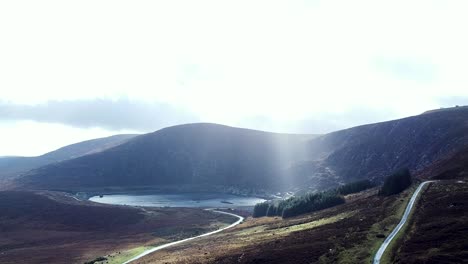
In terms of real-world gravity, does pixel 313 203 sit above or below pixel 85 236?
above

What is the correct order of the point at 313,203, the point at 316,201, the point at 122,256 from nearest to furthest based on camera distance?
the point at 122,256 < the point at 316,201 < the point at 313,203

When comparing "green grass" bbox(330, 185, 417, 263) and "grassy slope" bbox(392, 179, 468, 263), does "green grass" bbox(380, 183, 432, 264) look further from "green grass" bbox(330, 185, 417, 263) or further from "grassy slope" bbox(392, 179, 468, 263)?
"green grass" bbox(330, 185, 417, 263)

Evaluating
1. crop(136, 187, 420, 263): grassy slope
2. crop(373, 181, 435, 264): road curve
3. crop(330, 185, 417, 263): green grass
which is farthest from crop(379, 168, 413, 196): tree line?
crop(330, 185, 417, 263): green grass

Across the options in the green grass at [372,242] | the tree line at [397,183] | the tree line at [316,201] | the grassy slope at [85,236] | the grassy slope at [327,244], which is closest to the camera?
the green grass at [372,242]

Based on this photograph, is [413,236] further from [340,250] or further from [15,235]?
[15,235]

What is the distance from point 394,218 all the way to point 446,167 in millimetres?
60043

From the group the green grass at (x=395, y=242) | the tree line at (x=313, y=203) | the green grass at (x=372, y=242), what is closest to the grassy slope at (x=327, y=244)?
the green grass at (x=372, y=242)

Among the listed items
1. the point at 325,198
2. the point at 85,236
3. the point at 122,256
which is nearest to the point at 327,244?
the point at 122,256

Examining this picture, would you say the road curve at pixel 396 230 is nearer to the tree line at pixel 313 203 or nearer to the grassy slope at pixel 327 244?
the grassy slope at pixel 327 244

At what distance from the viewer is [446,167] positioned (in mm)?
124250

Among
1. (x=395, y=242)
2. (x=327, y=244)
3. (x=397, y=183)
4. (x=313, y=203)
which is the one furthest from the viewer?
(x=313, y=203)

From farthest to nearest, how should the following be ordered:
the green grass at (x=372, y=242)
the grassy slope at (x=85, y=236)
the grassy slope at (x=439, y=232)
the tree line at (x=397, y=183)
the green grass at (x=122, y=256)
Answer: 1. the grassy slope at (x=85, y=236)
2. the tree line at (x=397, y=183)
3. the green grass at (x=122, y=256)
4. the green grass at (x=372, y=242)
5. the grassy slope at (x=439, y=232)

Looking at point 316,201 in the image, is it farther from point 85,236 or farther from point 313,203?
point 85,236

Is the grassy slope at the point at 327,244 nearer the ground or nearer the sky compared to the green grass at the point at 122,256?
nearer the sky
